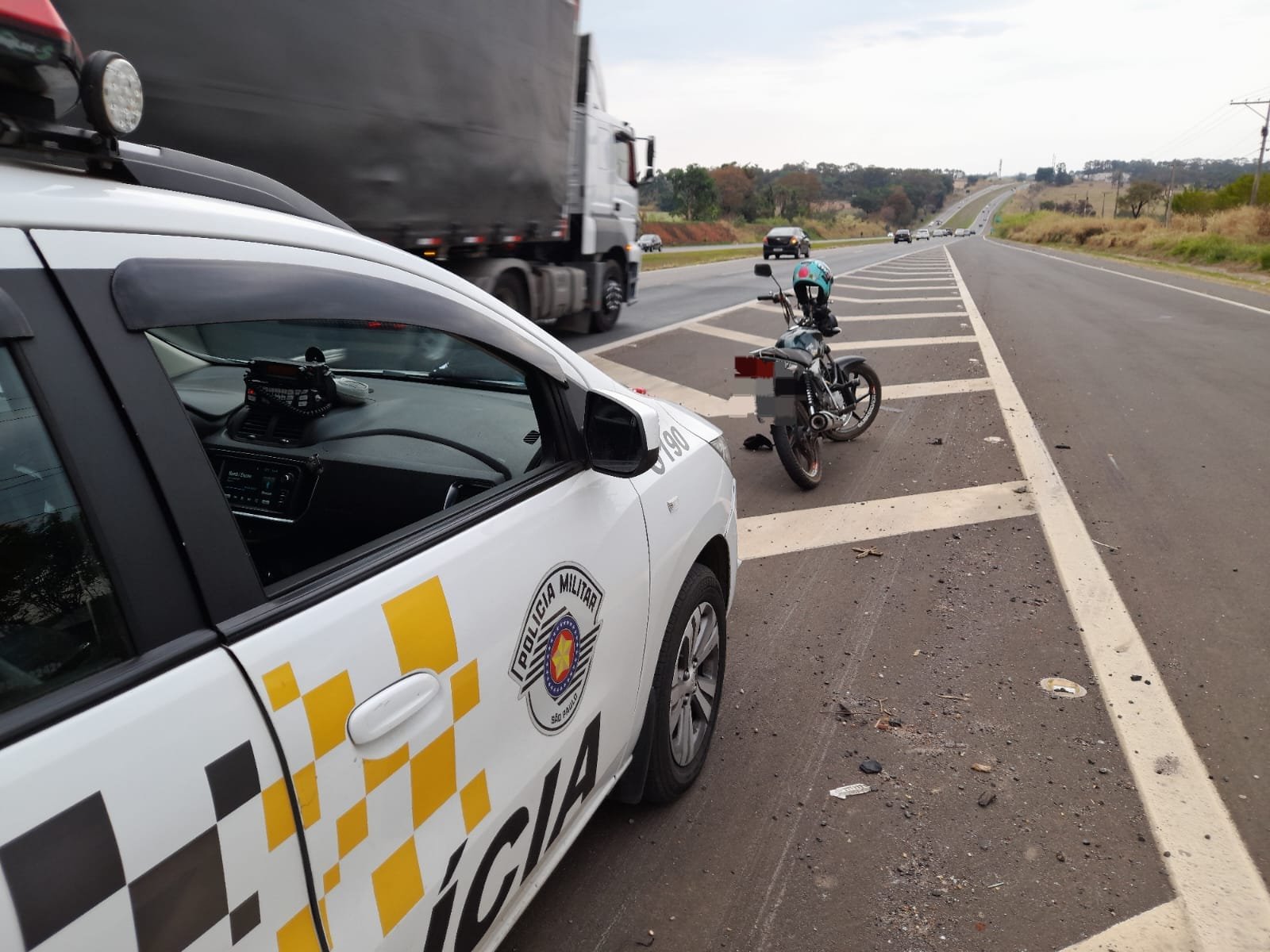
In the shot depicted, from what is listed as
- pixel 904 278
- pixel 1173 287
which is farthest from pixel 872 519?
pixel 904 278

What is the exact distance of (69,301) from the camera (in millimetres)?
1271

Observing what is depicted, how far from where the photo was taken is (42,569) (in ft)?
4.12

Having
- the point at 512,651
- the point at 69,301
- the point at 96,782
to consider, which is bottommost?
the point at 512,651

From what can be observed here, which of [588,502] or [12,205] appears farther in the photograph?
[588,502]

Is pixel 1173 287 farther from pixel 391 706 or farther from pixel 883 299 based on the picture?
pixel 391 706

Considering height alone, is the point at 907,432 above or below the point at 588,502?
below

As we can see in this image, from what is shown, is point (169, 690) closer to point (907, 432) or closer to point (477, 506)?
point (477, 506)

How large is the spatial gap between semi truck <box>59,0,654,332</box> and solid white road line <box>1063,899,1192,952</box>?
6374 mm

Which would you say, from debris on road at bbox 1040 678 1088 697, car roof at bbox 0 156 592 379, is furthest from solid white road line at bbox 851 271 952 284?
car roof at bbox 0 156 592 379

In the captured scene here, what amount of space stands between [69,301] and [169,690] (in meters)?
0.55

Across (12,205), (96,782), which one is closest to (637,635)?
(96,782)

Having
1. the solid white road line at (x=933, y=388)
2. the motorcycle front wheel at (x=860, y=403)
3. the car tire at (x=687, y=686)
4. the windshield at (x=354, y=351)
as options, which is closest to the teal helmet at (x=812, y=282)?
the motorcycle front wheel at (x=860, y=403)

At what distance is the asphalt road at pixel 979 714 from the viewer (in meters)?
2.62

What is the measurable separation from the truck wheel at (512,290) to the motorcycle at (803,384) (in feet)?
16.4
